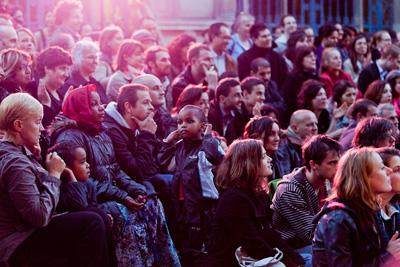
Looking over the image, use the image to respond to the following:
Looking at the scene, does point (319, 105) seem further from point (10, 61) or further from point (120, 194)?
point (10, 61)

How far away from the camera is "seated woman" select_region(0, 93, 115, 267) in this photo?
4355mm

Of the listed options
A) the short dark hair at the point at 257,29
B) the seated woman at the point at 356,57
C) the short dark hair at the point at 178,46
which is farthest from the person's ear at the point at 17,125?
the seated woman at the point at 356,57

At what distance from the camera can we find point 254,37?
386 inches

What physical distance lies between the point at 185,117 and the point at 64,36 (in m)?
2.82

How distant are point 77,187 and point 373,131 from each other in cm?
314

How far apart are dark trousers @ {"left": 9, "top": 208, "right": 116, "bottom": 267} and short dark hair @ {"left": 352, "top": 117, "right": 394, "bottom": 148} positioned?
2.96m

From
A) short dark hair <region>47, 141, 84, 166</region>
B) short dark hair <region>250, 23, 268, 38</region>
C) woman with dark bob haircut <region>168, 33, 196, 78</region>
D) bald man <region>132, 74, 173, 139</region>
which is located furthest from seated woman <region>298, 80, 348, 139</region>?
short dark hair <region>47, 141, 84, 166</region>

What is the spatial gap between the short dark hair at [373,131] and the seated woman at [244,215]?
201cm

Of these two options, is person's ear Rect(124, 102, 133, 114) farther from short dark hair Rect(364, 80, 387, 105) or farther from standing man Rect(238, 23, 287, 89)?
short dark hair Rect(364, 80, 387, 105)

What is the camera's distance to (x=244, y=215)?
455 cm

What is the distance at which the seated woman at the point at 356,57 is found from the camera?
10891 millimetres

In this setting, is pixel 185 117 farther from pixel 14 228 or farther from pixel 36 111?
pixel 14 228

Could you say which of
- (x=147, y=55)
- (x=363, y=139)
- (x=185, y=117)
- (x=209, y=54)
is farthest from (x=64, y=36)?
(x=363, y=139)

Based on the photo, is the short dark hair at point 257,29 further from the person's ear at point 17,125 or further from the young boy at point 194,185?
the person's ear at point 17,125
